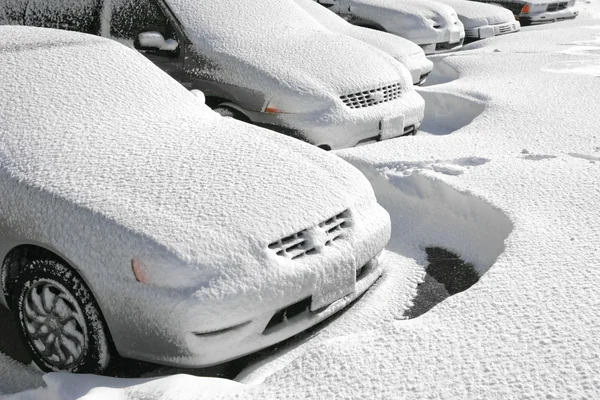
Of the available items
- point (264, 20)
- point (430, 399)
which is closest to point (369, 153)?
point (264, 20)

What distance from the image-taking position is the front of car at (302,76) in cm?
564

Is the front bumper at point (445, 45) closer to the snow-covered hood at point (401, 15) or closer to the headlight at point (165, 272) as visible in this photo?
the snow-covered hood at point (401, 15)

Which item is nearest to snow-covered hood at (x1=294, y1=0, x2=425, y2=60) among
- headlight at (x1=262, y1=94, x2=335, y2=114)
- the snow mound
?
the snow mound

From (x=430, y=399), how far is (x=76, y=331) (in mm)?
1619

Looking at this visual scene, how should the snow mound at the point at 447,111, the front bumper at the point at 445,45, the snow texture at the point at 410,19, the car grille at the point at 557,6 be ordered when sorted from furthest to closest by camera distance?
the car grille at the point at 557,6 → the front bumper at the point at 445,45 → the snow texture at the point at 410,19 → the snow mound at the point at 447,111

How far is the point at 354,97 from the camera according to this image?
5883mm

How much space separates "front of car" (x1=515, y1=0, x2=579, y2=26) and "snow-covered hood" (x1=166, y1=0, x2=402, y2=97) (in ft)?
27.9

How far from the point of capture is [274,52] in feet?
19.6

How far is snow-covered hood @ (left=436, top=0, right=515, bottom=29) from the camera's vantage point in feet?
39.0

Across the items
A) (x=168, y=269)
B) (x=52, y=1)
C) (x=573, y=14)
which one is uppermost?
(x=52, y=1)

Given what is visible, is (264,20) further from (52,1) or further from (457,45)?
(457,45)

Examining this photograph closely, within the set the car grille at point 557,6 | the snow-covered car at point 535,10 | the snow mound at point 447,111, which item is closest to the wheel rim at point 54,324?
the snow mound at point 447,111

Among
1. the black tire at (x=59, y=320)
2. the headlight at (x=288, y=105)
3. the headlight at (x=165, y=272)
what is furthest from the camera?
the headlight at (x=288, y=105)

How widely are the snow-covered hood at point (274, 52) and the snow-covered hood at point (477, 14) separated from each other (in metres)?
5.91
